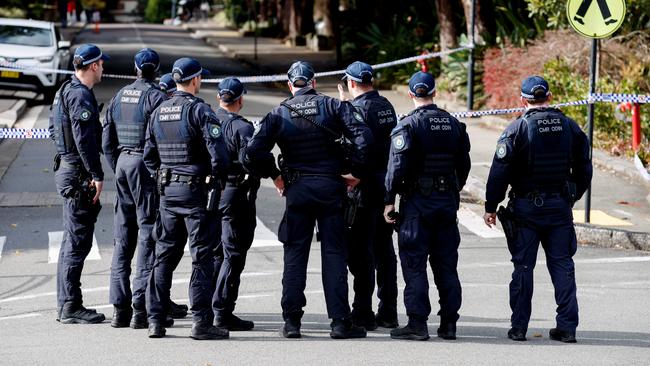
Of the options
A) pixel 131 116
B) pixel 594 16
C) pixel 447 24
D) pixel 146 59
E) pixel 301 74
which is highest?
pixel 447 24

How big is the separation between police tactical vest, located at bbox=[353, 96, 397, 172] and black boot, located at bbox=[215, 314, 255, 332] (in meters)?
1.50

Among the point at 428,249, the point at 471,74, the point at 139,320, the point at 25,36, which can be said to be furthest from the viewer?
the point at 25,36

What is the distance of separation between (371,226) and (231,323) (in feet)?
4.14

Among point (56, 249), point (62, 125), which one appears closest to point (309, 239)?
point (62, 125)

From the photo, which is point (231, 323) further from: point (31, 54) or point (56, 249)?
point (31, 54)

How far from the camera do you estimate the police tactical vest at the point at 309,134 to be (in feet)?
29.6

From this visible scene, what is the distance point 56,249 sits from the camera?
43.0ft

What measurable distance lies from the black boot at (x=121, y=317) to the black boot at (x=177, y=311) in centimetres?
43

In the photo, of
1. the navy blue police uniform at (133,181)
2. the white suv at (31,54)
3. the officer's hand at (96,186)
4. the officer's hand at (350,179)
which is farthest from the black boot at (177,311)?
the white suv at (31,54)

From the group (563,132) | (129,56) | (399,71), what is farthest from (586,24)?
(129,56)

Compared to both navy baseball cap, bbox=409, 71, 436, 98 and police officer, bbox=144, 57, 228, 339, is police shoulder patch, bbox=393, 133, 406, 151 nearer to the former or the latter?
navy baseball cap, bbox=409, 71, 436, 98

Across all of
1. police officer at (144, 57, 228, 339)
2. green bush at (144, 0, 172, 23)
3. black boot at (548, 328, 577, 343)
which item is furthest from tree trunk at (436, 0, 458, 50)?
green bush at (144, 0, 172, 23)

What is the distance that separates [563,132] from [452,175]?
2.74 ft

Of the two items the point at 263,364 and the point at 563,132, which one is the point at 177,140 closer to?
the point at 263,364
